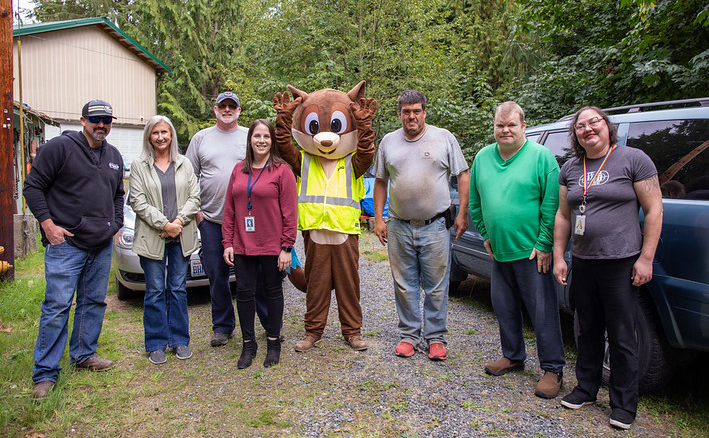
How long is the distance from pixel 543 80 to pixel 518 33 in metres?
1.29

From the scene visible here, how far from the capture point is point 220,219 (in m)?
4.45

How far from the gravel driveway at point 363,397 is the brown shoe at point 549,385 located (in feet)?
0.16

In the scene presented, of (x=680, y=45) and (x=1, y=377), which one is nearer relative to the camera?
(x=1, y=377)

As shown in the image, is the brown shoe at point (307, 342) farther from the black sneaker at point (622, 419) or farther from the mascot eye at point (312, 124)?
the black sneaker at point (622, 419)

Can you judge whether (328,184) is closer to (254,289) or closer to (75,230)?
(254,289)

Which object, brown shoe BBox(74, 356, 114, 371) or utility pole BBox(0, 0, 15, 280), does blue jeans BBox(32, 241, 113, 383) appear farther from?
utility pole BBox(0, 0, 15, 280)

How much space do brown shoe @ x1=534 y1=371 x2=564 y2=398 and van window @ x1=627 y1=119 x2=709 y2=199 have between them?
56.6 inches

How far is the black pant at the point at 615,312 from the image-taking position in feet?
9.97

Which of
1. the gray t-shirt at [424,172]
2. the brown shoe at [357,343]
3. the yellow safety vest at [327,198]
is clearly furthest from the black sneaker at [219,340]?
the gray t-shirt at [424,172]

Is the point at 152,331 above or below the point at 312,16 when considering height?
below

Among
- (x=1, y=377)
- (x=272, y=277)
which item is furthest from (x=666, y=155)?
(x=1, y=377)

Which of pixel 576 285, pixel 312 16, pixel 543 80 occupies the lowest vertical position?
pixel 576 285

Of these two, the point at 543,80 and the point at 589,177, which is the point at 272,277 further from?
the point at 543,80

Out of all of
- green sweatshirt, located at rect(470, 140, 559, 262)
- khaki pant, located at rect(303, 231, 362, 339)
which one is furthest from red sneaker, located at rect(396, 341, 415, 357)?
green sweatshirt, located at rect(470, 140, 559, 262)
